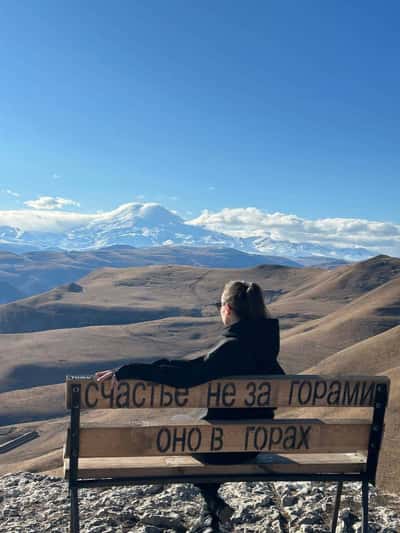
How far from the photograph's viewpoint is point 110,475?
14.4 ft

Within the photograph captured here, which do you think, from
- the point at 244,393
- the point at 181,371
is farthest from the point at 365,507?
the point at 181,371

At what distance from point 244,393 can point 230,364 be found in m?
0.24

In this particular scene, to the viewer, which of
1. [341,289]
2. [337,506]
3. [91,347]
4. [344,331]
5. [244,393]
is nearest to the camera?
[244,393]

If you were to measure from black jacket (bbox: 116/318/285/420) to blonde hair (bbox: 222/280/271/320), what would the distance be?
6 centimetres

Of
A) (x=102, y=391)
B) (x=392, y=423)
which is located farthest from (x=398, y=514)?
(x=392, y=423)

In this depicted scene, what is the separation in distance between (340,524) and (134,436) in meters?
2.45

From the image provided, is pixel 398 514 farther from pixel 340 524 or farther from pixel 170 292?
pixel 170 292

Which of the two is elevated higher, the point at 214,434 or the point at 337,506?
the point at 214,434

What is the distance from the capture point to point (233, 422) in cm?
436

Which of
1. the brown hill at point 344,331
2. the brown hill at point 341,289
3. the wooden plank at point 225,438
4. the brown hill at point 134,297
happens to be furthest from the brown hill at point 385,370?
the brown hill at point 134,297

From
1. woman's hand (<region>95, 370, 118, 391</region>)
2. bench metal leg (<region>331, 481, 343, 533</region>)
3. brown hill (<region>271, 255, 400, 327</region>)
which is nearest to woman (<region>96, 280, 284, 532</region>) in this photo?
woman's hand (<region>95, 370, 118, 391</region>)

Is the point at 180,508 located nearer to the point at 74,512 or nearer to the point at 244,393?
the point at 74,512

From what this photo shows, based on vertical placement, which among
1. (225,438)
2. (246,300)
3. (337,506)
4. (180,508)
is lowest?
(180,508)

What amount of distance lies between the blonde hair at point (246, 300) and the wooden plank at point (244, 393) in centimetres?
51
